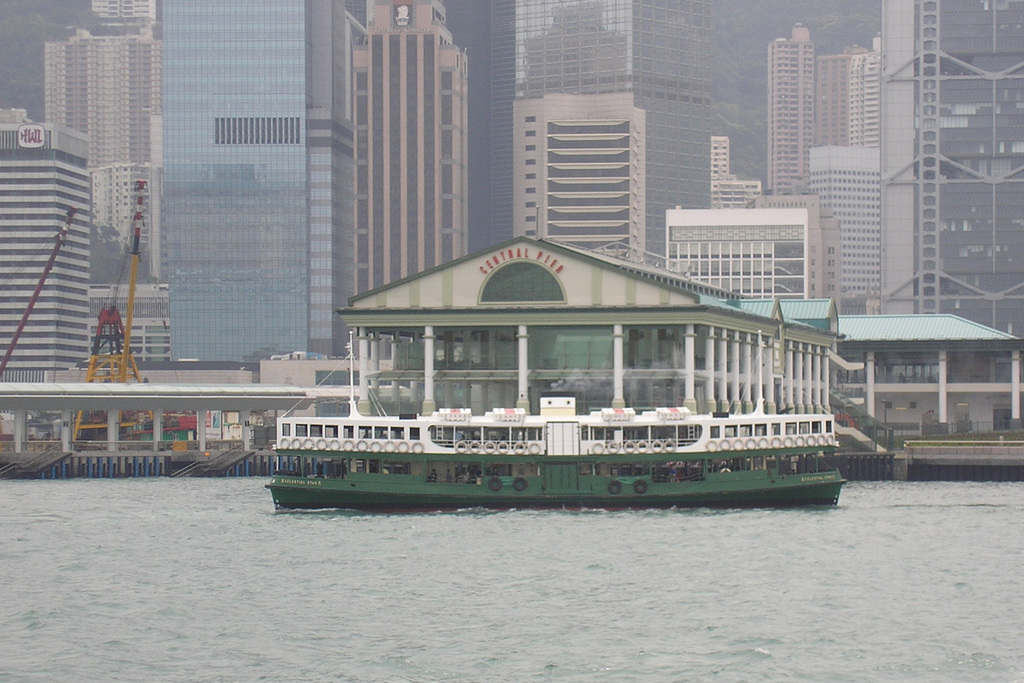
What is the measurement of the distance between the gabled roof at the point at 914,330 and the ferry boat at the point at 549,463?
7781cm

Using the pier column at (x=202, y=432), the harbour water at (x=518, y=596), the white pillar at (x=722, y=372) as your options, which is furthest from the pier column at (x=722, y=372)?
the pier column at (x=202, y=432)

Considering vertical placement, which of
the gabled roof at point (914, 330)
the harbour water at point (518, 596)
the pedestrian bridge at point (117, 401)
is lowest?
the harbour water at point (518, 596)

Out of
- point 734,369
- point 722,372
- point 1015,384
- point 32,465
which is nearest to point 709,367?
point 722,372

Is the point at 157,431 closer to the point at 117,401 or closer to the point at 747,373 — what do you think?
the point at 117,401

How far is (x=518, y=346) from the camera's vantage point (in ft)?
405

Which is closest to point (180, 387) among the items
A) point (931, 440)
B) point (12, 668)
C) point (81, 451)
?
point (81, 451)

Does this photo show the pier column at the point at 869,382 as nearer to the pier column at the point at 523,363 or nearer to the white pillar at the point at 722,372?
the white pillar at the point at 722,372

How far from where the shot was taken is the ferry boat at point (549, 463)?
89.4 m

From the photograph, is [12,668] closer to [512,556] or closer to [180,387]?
[512,556]

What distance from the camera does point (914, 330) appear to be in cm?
16900

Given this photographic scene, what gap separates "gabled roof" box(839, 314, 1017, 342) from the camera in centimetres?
16588

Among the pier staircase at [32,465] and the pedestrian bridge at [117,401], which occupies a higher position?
the pedestrian bridge at [117,401]

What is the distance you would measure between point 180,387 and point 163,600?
91085 millimetres

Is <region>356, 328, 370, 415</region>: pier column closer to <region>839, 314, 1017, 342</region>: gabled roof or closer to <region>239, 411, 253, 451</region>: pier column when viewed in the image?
<region>239, 411, 253, 451</region>: pier column
